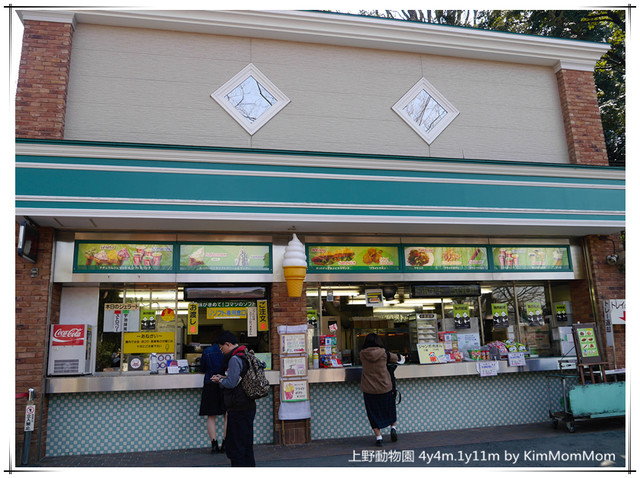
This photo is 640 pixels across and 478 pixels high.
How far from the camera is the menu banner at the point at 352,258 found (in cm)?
811

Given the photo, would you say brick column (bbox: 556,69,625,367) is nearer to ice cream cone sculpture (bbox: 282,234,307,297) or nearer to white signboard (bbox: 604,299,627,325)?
white signboard (bbox: 604,299,627,325)

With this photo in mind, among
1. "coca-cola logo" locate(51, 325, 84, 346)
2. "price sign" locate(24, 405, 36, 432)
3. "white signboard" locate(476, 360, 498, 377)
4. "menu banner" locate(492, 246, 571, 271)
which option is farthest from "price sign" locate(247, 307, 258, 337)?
"menu banner" locate(492, 246, 571, 271)

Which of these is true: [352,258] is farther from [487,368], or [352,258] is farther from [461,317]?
[487,368]

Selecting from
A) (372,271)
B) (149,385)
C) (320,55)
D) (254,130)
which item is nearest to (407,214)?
(372,271)

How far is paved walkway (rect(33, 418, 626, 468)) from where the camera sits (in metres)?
6.17

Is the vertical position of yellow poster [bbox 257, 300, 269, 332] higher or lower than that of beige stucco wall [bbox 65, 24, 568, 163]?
lower

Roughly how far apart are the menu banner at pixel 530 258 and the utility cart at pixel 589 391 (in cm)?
132

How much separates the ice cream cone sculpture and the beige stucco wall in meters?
1.86

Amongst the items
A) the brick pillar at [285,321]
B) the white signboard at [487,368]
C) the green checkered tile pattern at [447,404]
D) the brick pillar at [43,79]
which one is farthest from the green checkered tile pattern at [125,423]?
the brick pillar at [43,79]

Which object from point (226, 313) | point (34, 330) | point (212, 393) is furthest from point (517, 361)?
point (34, 330)

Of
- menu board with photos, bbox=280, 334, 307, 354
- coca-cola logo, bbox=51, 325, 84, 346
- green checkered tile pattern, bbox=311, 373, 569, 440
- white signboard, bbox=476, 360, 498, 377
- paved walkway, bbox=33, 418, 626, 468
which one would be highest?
coca-cola logo, bbox=51, 325, 84, 346

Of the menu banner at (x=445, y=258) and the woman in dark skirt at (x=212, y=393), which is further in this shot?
the menu banner at (x=445, y=258)

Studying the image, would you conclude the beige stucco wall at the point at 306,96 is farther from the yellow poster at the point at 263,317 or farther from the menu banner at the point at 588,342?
the menu banner at the point at 588,342

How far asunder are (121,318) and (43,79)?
3.98 metres
